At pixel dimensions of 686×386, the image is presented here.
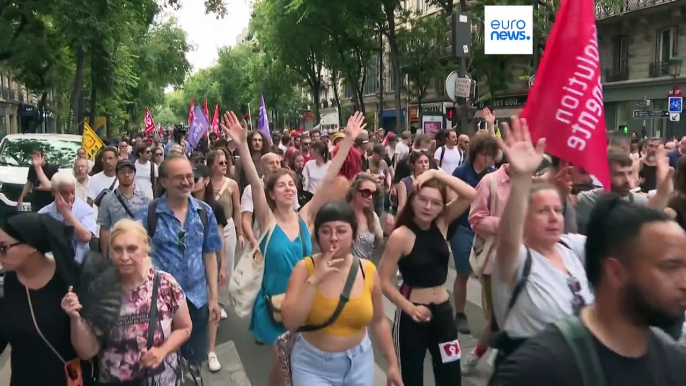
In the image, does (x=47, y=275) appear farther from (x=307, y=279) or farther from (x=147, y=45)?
(x=147, y=45)

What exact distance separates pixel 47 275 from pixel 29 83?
28.5 metres

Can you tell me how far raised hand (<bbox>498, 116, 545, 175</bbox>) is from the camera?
2.84 m

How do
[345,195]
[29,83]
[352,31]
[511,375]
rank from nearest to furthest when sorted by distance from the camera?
[511,375], [345,195], [29,83], [352,31]

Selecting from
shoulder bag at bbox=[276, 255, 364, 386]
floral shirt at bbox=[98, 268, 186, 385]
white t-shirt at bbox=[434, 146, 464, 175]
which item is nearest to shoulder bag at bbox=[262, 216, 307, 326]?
shoulder bag at bbox=[276, 255, 364, 386]

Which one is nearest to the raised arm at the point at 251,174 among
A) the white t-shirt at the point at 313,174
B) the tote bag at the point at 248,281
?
the tote bag at the point at 248,281

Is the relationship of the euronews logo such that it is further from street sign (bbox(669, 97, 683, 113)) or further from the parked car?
the parked car

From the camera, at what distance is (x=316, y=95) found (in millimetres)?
48156

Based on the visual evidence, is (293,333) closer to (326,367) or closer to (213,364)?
(326,367)

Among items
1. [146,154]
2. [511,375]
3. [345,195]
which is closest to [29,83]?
[146,154]

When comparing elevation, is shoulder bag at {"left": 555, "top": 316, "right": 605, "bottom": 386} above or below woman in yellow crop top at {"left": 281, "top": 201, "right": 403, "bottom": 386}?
above

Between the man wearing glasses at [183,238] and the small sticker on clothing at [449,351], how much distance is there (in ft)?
5.18

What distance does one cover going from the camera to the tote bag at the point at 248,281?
193 inches

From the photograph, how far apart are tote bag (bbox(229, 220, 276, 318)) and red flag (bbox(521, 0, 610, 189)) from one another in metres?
1.97

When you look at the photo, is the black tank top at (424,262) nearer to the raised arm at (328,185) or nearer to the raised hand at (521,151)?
the raised arm at (328,185)
